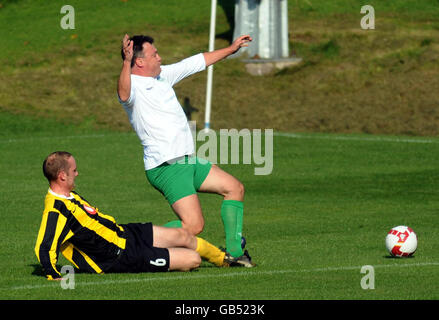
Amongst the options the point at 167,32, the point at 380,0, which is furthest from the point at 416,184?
the point at 380,0

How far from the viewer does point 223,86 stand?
111ft

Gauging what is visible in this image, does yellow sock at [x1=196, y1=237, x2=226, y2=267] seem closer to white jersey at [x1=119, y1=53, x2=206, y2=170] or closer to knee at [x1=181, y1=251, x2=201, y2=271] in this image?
knee at [x1=181, y1=251, x2=201, y2=271]

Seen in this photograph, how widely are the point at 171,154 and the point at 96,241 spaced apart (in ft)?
3.98

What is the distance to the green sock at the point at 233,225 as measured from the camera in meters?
10.7

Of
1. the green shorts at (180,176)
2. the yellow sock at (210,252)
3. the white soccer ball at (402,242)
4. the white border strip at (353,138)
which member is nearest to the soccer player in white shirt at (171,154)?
the green shorts at (180,176)

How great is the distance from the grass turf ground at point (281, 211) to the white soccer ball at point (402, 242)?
12 centimetres

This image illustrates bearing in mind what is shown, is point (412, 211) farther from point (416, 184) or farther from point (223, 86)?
point (223, 86)

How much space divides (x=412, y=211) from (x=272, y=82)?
18522mm

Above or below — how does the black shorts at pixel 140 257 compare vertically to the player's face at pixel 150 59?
below

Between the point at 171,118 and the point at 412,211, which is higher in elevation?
the point at 171,118

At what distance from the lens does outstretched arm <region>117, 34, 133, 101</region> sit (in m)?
10.2

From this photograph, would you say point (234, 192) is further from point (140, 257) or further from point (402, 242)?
point (402, 242)

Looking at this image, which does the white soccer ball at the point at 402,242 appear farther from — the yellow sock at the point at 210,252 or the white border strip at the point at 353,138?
the white border strip at the point at 353,138

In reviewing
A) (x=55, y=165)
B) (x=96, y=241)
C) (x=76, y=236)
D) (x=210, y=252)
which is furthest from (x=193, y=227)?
(x=55, y=165)
